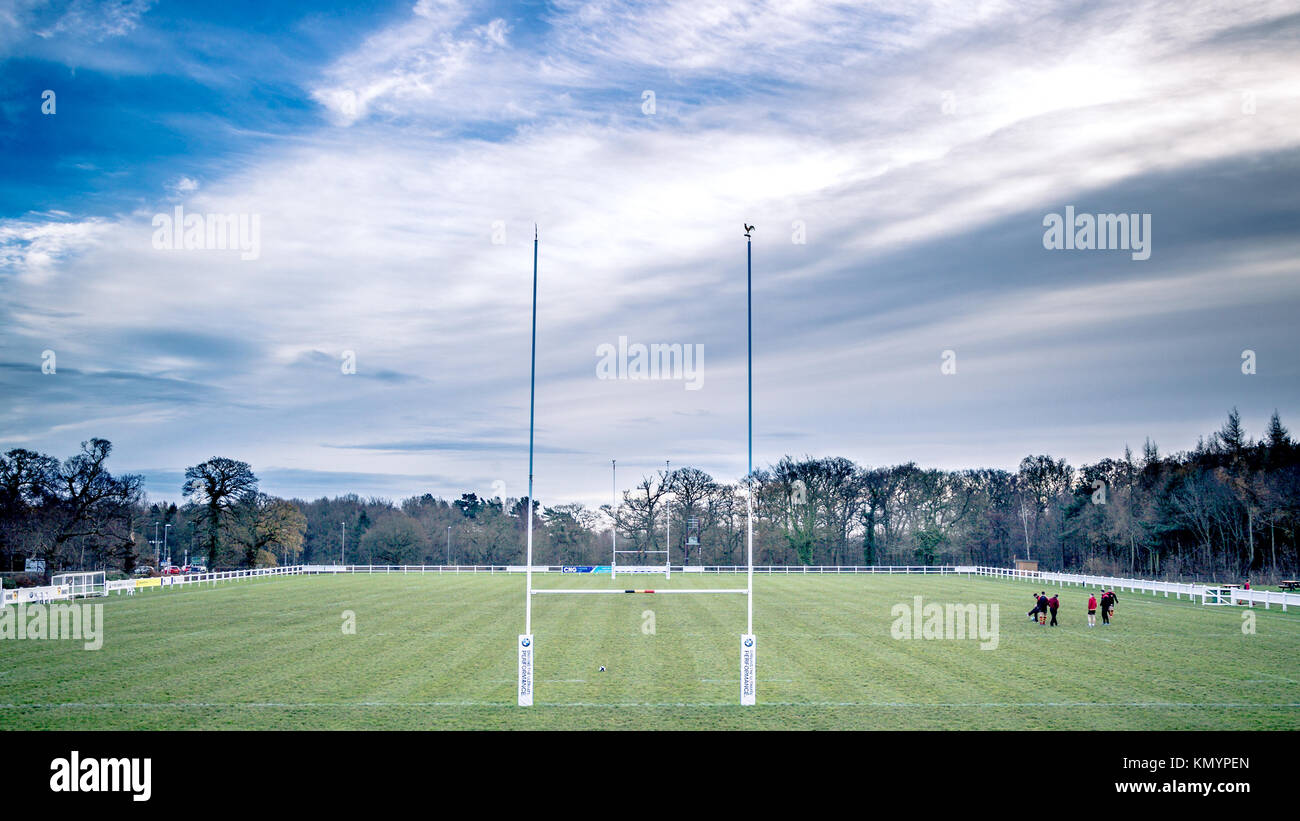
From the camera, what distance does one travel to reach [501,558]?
388 ft

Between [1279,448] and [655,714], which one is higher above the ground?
[1279,448]

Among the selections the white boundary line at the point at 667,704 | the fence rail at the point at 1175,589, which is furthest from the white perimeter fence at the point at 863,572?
the white boundary line at the point at 667,704

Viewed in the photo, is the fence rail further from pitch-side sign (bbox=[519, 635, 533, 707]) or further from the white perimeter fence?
pitch-side sign (bbox=[519, 635, 533, 707])

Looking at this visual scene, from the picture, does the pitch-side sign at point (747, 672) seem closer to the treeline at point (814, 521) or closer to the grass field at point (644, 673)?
the grass field at point (644, 673)

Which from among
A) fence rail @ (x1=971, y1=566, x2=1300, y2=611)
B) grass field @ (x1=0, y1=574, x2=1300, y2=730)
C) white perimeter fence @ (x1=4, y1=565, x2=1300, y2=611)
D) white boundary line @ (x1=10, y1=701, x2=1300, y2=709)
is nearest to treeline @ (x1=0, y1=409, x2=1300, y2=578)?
white perimeter fence @ (x1=4, y1=565, x2=1300, y2=611)

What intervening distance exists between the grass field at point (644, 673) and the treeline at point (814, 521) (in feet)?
152

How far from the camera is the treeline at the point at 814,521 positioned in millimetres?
77038

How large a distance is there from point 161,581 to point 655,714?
5280cm

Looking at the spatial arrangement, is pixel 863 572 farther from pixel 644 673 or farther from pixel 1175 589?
pixel 644 673

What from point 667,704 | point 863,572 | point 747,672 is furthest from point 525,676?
point 863,572

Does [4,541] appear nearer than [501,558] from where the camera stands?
Yes
